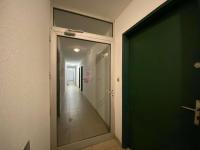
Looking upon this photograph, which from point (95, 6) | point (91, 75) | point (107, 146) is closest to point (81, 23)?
point (95, 6)

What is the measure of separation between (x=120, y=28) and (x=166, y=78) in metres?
1.35

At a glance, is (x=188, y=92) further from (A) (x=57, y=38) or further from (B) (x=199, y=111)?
(A) (x=57, y=38)

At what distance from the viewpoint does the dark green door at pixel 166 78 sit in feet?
3.15

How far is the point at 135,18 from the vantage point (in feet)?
5.21

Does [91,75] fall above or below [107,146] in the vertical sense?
above

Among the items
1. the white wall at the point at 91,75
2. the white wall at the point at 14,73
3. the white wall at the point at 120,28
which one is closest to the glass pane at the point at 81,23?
the white wall at the point at 120,28

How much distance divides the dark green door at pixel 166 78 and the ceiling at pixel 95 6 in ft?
1.74

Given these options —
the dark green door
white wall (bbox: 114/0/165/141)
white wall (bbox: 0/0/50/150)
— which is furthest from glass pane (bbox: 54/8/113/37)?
white wall (bbox: 0/0/50/150)

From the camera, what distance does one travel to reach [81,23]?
2002 millimetres

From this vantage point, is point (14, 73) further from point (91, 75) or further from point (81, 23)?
point (91, 75)

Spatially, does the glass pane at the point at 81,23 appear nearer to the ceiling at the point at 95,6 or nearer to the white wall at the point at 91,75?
the ceiling at the point at 95,6

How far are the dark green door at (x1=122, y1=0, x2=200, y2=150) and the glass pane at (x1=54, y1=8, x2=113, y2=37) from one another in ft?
2.13

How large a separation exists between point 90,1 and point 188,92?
193cm

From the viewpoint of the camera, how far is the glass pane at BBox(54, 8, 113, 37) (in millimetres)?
1815
